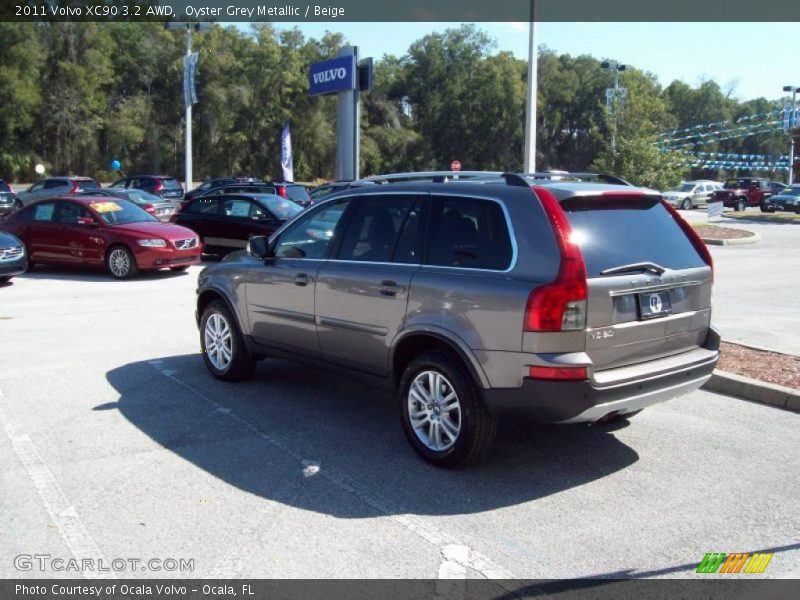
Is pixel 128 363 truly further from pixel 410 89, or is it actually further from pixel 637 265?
pixel 410 89

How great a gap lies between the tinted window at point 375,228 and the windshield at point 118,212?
1061 cm

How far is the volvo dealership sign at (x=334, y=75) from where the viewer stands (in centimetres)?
2781

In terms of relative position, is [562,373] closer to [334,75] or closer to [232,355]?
[232,355]

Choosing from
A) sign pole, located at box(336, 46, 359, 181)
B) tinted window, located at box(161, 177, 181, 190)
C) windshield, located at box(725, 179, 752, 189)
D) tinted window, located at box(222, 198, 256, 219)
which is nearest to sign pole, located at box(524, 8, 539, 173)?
tinted window, located at box(222, 198, 256, 219)

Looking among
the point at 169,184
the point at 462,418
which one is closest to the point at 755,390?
the point at 462,418

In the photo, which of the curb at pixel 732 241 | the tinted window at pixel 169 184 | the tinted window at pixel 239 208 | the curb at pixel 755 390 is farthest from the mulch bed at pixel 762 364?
the tinted window at pixel 169 184

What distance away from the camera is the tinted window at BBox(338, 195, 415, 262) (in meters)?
5.62

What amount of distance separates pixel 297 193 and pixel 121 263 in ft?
30.3

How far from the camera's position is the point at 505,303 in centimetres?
461

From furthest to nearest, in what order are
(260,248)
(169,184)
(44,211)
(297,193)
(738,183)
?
(738,183) → (169,184) → (297,193) → (44,211) → (260,248)

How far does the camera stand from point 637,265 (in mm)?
4836

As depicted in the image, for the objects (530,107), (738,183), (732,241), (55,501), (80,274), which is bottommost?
(55,501)

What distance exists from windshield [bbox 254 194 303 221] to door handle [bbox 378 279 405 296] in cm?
1127

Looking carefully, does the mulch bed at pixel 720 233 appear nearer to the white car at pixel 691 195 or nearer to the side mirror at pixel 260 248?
the white car at pixel 691 195
